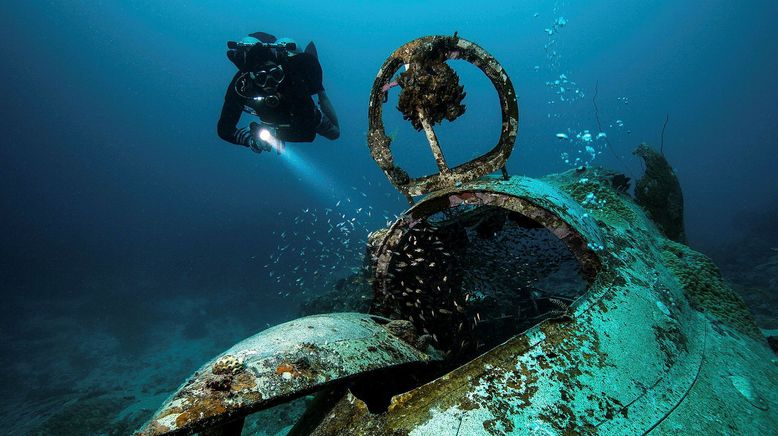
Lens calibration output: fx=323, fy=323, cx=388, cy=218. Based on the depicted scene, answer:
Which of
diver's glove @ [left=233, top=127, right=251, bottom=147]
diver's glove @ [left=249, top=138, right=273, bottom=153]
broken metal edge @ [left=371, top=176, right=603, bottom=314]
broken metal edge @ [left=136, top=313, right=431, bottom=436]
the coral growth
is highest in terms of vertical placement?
diver's glove @ [left=233, top=127, right=251, bottom=147]

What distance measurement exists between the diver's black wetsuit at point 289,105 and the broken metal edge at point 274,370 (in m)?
7.96

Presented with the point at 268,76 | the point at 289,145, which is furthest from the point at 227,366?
the point at 289,145

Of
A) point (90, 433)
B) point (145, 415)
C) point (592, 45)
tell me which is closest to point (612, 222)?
point (145, 415)

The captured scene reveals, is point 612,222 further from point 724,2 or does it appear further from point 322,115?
point 724,2

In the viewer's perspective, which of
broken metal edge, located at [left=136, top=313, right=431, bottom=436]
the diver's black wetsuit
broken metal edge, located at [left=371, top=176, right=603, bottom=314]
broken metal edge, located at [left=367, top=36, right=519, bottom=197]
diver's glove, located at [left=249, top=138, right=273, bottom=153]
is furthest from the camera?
diver's glove, located at [left=249, top=138, right=273, bottom=153]

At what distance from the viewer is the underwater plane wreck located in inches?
52.6

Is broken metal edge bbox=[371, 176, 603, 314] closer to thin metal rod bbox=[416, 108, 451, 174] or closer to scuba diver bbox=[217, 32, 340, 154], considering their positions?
thin metal rod bbox=[416, 108, 451, 174]

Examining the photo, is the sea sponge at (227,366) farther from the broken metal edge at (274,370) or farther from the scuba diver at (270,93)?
the scuba diver at (270,93)

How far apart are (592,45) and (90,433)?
14320 centimetres

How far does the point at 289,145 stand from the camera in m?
84.9

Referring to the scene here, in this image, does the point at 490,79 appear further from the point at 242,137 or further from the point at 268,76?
the point at 242,137

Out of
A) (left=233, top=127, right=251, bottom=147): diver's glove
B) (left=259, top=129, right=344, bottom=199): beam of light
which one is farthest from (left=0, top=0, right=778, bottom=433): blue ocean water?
(left=233, top=127, right=251, bottom=147): diver's glove

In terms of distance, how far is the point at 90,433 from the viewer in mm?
8508

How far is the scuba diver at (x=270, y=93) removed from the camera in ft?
27.0
